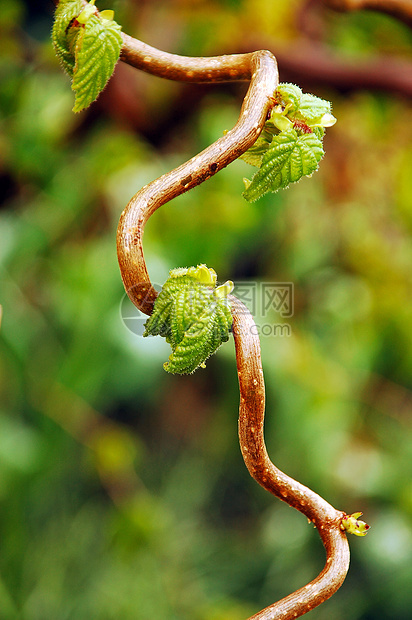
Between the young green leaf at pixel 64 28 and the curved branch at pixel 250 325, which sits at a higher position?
the young green leaf at pixel 64 28

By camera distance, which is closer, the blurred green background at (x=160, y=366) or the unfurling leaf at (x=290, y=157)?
the unfurling leaf at (x=290, y=157)

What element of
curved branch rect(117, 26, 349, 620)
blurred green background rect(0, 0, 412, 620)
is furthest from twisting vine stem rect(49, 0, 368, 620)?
blurred green background rect(0, 0, 412, 620)

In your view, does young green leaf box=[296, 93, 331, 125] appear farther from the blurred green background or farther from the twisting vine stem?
the blurred green background

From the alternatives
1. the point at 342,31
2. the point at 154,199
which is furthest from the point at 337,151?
the point at 154,199

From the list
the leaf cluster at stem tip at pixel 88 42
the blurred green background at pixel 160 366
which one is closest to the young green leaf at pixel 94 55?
the leaf cluster at stem tip at pixel 88 42

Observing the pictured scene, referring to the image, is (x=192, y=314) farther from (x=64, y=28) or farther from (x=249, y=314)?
(x=64, y=28)

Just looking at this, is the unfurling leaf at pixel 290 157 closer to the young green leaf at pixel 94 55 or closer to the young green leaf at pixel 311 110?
the young green leaf at pixel 311 110

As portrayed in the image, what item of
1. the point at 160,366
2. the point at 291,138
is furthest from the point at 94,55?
the point at 160,366
